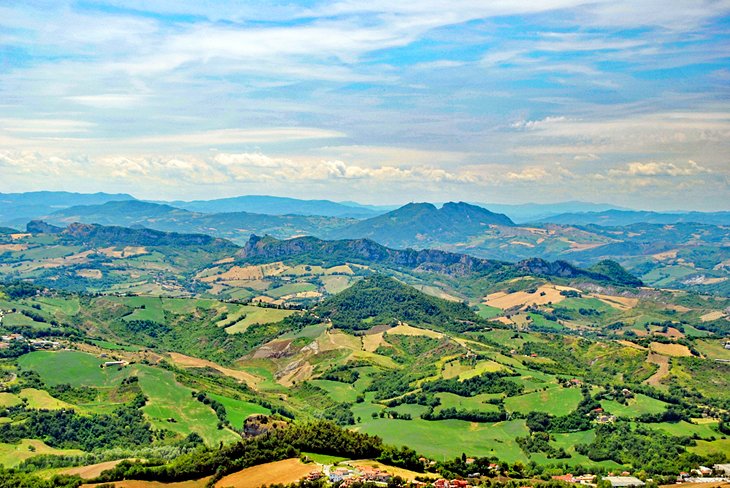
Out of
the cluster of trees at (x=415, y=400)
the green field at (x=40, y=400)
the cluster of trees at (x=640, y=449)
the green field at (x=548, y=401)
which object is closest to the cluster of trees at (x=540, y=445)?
the cluster of trees at (x=640, y=449)

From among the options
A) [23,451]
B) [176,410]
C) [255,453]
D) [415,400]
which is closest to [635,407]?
[415,400]

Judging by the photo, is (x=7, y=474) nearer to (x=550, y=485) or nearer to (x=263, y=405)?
(x=263, y=405)

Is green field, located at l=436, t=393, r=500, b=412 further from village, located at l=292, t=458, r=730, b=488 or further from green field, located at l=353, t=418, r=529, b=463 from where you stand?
village, located at l=292, t=458, r=730, b=488

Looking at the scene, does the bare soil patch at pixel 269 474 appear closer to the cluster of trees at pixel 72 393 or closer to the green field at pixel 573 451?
the green field at pixel 573 451

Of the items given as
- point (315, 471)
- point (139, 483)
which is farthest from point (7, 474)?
point (315, 471)

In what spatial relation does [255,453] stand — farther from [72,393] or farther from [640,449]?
[72,393]
